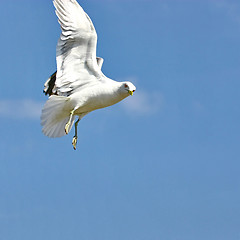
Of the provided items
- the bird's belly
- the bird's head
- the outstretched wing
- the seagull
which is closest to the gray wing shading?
the seagull

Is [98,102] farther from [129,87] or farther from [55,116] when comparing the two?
[55,116]

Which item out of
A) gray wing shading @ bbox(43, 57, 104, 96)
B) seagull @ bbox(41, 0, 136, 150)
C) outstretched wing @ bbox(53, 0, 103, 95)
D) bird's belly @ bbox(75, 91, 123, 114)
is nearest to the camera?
bird's belly @ bbox(75, 91, 123, 114)

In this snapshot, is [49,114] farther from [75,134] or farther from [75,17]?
[75,17]

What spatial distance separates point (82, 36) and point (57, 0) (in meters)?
1.23

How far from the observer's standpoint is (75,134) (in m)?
21.0

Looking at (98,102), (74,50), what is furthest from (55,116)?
(74,50)

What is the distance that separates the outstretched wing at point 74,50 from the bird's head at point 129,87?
1.20 metres

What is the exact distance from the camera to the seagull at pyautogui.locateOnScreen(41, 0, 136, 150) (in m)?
20.2

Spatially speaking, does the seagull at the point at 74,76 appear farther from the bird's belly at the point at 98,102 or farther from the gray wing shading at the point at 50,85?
the gray wing shading at the point at 50,85

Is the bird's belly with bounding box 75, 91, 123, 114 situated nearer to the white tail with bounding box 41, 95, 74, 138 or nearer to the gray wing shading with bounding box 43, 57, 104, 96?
the white tail with bounding box 41, 95, 74, 138

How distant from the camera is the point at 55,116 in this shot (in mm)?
20656

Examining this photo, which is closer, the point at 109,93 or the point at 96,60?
the point at 109,93

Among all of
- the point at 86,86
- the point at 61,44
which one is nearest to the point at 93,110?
the point at 86,86

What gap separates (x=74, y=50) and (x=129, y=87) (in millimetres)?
2064
